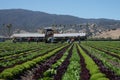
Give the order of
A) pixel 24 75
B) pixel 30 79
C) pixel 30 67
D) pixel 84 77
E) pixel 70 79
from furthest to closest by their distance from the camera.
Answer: pixel 30 67 < pixel 24 75 < pixel 30 79 < pixel 84 77 < pixel 70 79

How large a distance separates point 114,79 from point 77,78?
287cm

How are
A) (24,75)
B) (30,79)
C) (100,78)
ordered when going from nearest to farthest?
1. (100,78)
2. (30,79)
3. (24,75)

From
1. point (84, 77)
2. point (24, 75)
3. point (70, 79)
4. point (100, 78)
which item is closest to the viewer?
point (100, 78)

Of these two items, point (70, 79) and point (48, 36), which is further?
point (48, 36)

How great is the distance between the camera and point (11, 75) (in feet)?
67.7

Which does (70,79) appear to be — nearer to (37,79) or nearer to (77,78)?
(77,78)

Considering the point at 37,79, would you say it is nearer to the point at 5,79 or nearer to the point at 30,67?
the point at 5,79

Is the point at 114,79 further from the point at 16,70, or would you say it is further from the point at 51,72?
the point at 16,70

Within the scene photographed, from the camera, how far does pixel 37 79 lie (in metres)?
20.0

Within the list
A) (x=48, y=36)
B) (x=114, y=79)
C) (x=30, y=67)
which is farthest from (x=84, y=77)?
→ (x=48, y=36)

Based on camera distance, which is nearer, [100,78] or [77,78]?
[100,78]

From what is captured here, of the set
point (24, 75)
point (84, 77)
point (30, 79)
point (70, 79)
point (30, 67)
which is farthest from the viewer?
point (30, 67)

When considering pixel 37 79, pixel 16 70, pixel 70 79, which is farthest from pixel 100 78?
pixel 16 70

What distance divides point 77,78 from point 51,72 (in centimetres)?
320
